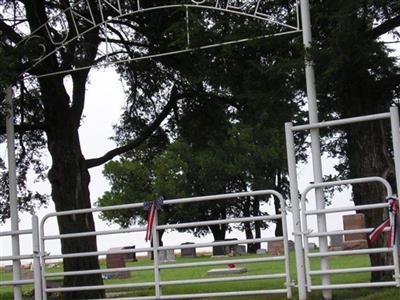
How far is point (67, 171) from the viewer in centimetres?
1889

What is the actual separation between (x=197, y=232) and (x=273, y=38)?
5056cm

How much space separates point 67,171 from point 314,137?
27.1 ft

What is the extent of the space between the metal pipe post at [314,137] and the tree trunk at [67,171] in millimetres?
7735

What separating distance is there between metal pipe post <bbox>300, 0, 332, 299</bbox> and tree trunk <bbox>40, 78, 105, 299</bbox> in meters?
7.74

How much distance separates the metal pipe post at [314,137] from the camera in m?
12.1

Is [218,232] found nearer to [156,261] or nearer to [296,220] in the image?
[156,261]

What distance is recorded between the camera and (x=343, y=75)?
46.0 ft

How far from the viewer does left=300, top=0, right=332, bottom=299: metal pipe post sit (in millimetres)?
12112

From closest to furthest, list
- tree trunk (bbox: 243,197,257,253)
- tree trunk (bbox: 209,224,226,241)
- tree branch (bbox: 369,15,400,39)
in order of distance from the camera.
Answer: tree branch (bbox: 369,15,400,39)
tree trunk (bbox: 243,197,257,253)
tree trunk (bbox: 209,224,226,241)

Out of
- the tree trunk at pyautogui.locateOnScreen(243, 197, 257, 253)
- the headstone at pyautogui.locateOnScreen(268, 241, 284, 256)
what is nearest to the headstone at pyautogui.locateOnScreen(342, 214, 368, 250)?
the headstone at pyautogui.locateOnScreen(268, 241, 284, 256)

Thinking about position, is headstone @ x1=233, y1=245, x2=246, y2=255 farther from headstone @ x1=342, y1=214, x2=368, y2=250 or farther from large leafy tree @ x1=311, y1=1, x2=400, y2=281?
large leafy tree @ x1=311, y1=1, x2=400, y2=281

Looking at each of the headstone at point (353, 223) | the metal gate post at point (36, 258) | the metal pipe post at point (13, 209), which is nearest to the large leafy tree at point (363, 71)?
the metal gate post at point (36, 258)

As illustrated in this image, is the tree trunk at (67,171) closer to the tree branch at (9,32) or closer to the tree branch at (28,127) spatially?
the tree branch at (28,127)

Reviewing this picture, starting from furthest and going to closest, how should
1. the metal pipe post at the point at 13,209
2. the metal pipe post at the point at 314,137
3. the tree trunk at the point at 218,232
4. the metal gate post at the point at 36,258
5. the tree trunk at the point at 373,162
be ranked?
the tree trunk at the point at 218,232
the metal pipe post at the point at 13,209
the tree trunk at the point at 373,162
the metal gate post at the point at 36,258
the metal pipe post at the point at 314,137
